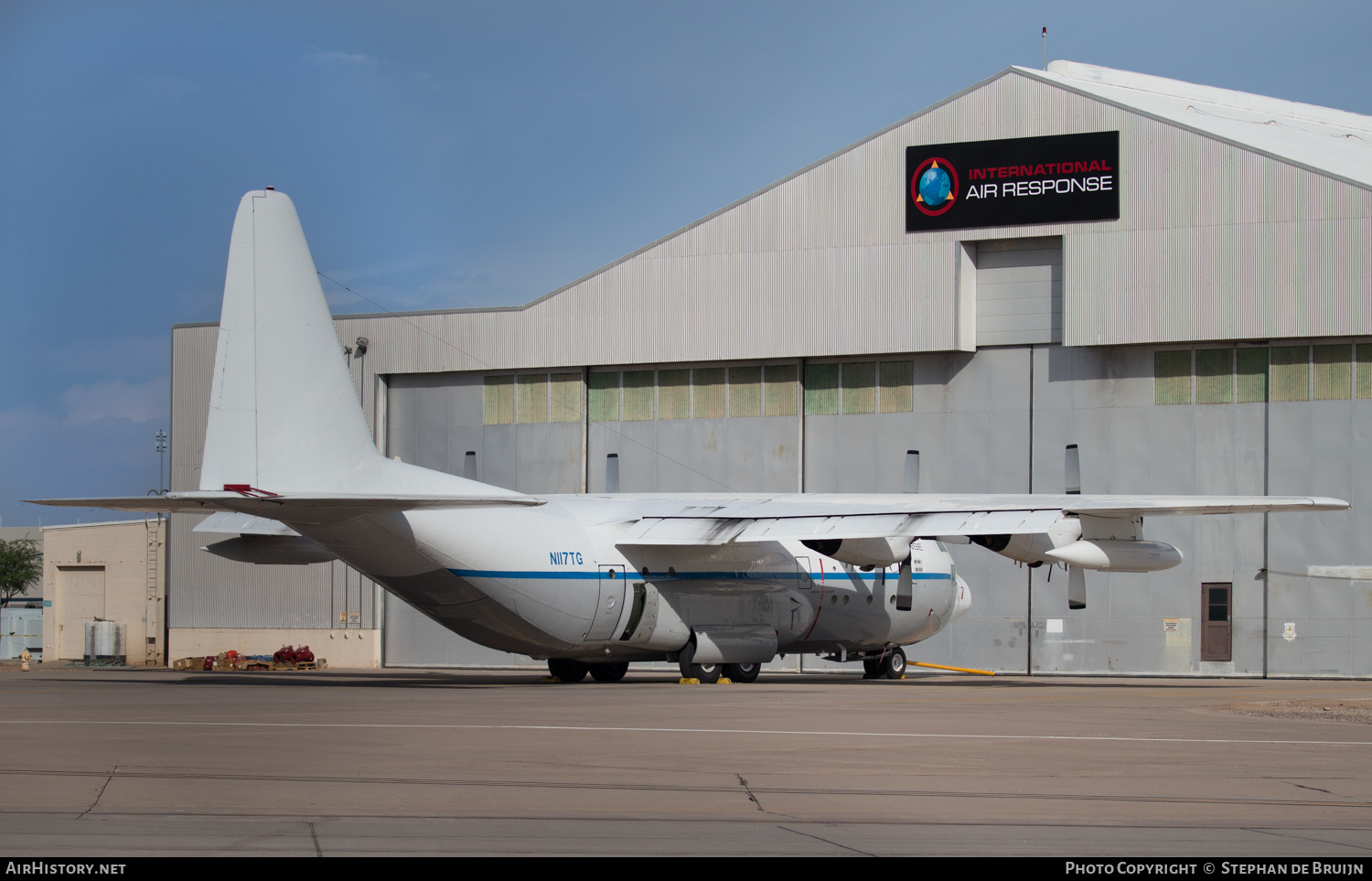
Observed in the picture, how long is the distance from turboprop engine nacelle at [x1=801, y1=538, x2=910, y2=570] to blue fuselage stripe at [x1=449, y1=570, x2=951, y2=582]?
1397 mm

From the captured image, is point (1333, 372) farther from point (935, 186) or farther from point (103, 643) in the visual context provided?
point (103, 643)

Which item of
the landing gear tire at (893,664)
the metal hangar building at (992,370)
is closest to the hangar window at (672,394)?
the metal hangar building at (992,370)

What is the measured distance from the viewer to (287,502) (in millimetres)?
18828

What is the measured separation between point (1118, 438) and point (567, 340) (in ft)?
54.6

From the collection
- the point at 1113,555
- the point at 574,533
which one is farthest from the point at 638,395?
the point at 1113,555

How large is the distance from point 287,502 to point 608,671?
10206 millimetres

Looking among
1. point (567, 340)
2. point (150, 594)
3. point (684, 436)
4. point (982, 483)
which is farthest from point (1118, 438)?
point (150, 594)

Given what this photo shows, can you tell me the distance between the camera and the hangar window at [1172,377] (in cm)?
3506

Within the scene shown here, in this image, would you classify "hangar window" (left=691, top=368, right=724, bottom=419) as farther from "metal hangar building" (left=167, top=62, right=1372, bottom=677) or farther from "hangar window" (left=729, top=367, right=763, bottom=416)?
"hangar window" (left=729, top=367, right=763, bottom=416)

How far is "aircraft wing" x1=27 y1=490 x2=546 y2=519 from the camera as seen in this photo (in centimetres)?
1858

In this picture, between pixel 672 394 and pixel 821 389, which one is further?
pixel 672 394

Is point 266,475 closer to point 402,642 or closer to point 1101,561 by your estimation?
point 1101,561

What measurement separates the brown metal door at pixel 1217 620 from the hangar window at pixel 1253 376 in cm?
502

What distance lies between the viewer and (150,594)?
43812 mm
